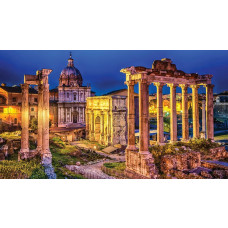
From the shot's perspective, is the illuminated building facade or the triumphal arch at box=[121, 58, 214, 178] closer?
the triumphal arch at box=[121, 58, 214, 178]

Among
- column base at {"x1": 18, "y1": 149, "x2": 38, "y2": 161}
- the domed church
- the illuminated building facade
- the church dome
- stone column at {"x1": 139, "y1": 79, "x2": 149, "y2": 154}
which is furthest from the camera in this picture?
the church dome

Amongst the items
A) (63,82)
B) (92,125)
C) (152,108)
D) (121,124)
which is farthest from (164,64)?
(152,108)

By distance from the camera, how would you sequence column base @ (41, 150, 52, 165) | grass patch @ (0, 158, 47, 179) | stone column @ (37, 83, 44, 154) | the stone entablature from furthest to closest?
1. the stone entablature
2. stone column @ (37, 83, 44, 154)
3. column base @ (41, 150, 52, 165)
4. grass patch @ (0, 158, 47, 179)

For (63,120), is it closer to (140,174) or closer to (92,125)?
(92,125)

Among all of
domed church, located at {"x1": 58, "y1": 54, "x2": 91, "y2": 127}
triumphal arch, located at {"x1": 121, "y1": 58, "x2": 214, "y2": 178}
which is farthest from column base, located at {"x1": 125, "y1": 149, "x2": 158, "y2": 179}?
domed church, located at {"x1": 58, "y1": 54, "x2": 91, "y2": 127}

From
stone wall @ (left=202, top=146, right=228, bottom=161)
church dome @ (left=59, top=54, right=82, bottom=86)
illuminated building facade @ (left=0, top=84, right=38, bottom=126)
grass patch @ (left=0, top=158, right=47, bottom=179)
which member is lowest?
grass patch @ (left=0, top=158, right=47, bottom=179)

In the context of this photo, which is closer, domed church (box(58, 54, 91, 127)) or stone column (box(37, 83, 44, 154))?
stone column (box(37, 83, 44, 154))

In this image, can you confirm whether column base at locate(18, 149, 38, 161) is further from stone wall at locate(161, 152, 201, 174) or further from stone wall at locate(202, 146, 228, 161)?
stone wall at locate(202, 146, 228, 161)

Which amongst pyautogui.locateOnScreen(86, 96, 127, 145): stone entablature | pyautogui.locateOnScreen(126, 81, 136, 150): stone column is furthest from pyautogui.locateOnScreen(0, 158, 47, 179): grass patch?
pyautogui.locateOnScreen(86, 96, 127, 145): stone entablature

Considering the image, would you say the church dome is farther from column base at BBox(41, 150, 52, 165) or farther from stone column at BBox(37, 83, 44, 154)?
column base at BBox(41, 150, 52, 165)

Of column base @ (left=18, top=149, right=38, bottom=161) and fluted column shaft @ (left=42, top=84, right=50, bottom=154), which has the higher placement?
fluted column shaft @ (left=42, top=84, right=50, bottom=154)

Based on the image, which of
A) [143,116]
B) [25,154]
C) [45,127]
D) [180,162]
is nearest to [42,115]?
[45,127]

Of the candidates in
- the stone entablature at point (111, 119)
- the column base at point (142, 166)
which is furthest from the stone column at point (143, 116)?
the stone entablature at point (111, 119)

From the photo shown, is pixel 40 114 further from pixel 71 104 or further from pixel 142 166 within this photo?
pixel 71 104
